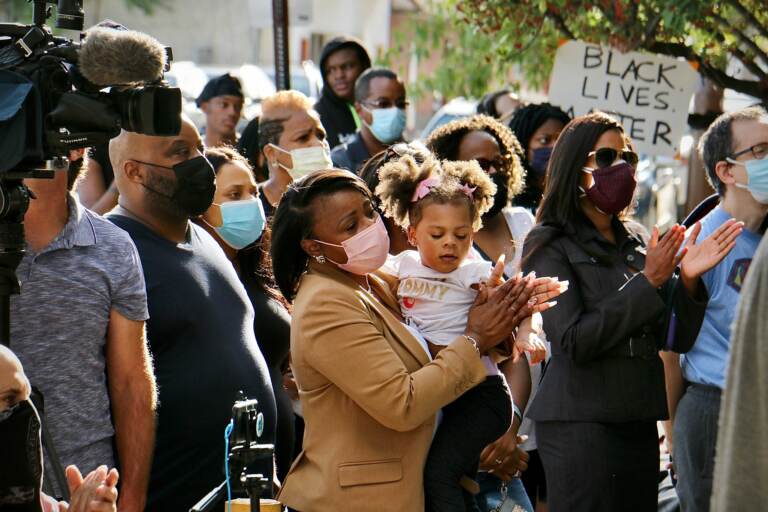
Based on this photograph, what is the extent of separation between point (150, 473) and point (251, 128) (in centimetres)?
402

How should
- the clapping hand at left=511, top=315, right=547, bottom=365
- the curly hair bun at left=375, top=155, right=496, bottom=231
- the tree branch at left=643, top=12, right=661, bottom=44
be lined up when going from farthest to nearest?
the tree branch at left=643, top=12, right=661, bottom=44
the curly hair bun at left=375, top=155, right=496, bottom=231
the clapping hand at left=511, top=315, right=547, bottom=365

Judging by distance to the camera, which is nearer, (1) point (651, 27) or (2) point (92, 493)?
(2) point (92, 493)

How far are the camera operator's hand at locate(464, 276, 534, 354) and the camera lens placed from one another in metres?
1.56

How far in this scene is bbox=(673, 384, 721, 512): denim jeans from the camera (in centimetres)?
520

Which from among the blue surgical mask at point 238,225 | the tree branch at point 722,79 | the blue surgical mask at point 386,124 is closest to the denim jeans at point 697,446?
the blue surgical mask at point 238,225

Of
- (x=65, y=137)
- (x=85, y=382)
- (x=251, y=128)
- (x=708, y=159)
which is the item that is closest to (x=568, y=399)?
(x=708, y=159)

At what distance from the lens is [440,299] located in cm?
430

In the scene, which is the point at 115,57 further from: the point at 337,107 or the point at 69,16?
the point at 337,107

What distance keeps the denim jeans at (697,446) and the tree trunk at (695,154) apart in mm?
4897

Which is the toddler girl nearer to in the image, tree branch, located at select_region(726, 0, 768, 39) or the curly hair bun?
the curly hair bun

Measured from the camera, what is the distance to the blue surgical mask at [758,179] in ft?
17.6

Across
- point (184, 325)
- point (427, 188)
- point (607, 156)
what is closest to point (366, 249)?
point (427, 188)

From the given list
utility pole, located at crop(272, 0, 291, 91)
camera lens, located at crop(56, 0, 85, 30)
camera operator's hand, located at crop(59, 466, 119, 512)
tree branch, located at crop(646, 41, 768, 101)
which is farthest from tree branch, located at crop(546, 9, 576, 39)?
camera operator's hand, located at crop(59, 466, 119, 512)

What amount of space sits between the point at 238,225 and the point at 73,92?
2.24m
